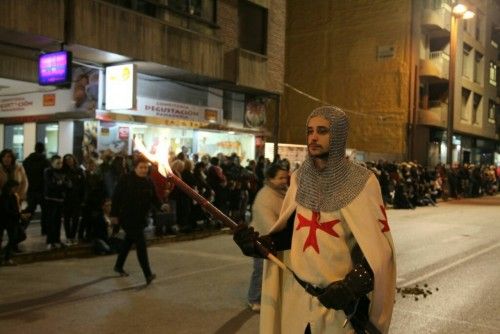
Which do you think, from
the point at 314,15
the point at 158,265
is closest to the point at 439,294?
the point at 158,265

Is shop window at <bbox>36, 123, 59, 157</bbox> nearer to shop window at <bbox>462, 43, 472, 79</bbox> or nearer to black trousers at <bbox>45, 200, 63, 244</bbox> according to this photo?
black trousers at <bbox>45, 200, 63, 244</bbox>

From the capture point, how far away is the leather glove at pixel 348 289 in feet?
9.16

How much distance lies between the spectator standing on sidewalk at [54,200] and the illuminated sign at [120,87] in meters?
5.15

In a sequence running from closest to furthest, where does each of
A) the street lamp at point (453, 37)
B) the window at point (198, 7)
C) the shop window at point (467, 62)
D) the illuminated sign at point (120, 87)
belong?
the illuminated sign at point (120, 87)
the window at point (198, 7)
the street lamp at point (453, 37)
the shop window at point (467, 62)

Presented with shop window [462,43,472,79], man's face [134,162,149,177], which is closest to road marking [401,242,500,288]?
man's face [134,162,149,177]

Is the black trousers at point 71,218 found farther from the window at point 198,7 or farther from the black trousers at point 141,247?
the window at point 198,7

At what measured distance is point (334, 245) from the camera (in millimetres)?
3062

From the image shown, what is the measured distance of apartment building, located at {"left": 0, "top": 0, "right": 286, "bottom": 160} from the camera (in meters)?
14.5

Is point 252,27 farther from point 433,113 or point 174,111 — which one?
point 433,113

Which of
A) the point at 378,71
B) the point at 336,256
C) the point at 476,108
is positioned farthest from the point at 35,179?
the point at 476,108

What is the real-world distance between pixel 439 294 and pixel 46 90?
1327cm

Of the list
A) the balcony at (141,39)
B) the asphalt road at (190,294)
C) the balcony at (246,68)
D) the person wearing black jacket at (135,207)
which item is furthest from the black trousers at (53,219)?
the balcony at (246,68)

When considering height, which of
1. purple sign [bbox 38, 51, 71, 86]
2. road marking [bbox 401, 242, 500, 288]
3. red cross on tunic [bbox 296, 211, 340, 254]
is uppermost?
purple sign [bbox 38, 51, 71, 86]

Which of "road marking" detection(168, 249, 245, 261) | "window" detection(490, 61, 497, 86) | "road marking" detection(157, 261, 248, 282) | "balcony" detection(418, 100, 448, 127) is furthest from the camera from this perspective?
"window" detection(490, 61, 497, 86)
